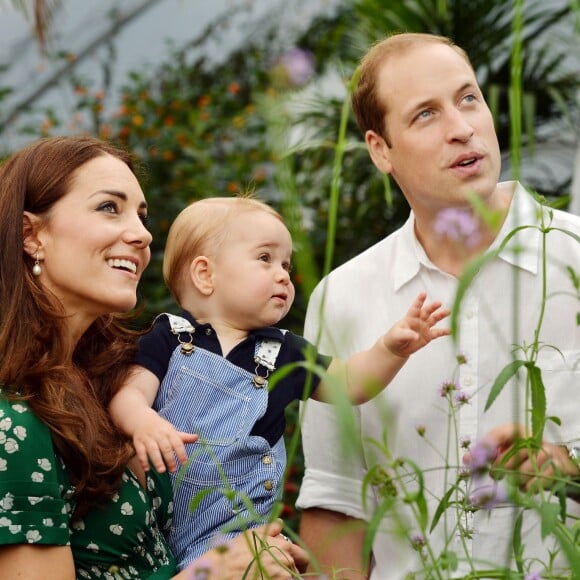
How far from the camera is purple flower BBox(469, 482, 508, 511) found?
125 centimetres

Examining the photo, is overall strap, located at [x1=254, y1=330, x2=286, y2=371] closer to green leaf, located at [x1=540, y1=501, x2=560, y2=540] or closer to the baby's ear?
the baby's ear

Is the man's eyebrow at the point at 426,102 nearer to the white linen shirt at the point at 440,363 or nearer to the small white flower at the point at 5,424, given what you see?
the white linen shirt at the point at 440,363

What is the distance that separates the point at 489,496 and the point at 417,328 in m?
0.80

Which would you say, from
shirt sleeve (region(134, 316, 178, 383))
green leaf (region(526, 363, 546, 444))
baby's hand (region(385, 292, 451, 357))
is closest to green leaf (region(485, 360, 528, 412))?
green leaf (region(526, 363, 546, 444))

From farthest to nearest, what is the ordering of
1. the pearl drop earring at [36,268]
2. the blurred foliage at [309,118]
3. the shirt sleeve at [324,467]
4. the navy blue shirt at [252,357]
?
the blurred foliage at [309,118]
the shirt sleeve at [324,467]
the navy blue shirt at [252,357]
the pearl drop earring at [36,268]

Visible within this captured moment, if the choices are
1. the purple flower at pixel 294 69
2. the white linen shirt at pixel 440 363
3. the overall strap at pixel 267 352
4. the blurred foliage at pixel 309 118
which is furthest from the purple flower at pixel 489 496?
the blurred foliage at pixel 309 118

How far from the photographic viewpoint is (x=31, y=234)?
7.00ft

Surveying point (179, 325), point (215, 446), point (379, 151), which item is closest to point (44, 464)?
point (215, 446)

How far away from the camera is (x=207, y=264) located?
2.30 meters

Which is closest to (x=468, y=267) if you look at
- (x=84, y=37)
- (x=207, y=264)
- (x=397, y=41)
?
(x=207, y=264)

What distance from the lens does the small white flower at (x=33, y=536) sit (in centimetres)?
187

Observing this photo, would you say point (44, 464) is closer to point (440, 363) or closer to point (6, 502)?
point (6, 502)

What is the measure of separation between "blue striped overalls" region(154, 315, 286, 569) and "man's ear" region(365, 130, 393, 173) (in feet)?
2.20

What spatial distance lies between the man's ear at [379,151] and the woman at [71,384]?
71cm
